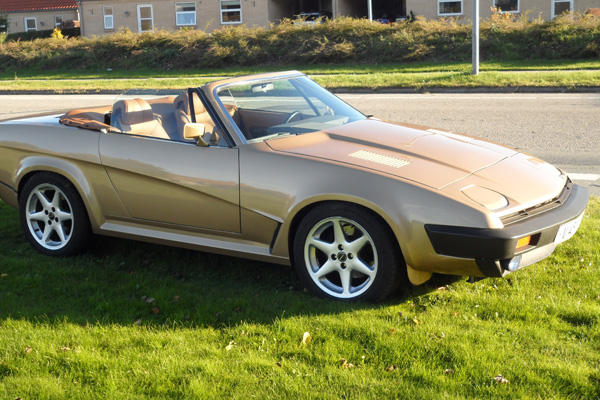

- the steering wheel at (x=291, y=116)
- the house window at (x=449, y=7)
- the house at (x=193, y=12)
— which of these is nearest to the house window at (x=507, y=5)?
the house window at (x=449, y=7)

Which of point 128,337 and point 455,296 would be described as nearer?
point 128,337

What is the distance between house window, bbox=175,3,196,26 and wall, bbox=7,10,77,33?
49.3 ft

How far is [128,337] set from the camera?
159 inches

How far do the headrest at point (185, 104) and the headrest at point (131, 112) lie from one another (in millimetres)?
207

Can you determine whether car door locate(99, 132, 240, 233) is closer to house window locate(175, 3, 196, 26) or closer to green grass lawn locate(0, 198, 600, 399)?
green grass lawn locate(0, 198, 600, 399)

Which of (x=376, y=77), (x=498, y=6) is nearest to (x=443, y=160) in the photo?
(x=376, y=77)

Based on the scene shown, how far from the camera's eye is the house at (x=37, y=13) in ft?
179

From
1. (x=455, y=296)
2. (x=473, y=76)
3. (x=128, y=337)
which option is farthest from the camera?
(x=473, y=76)

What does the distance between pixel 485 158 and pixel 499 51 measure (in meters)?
18.3

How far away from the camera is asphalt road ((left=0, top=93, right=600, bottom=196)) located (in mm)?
9078

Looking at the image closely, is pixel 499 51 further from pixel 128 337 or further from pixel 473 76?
pixel 128 337

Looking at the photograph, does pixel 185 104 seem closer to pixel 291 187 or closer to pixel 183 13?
pixel 291 187

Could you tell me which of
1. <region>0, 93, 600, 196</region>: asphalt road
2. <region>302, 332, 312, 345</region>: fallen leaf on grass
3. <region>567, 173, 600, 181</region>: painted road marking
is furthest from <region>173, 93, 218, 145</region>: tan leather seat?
<region>567, 173, 600, 181</region>: painted road marking

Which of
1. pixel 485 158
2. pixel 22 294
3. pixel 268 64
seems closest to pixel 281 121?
pixel 485 158
